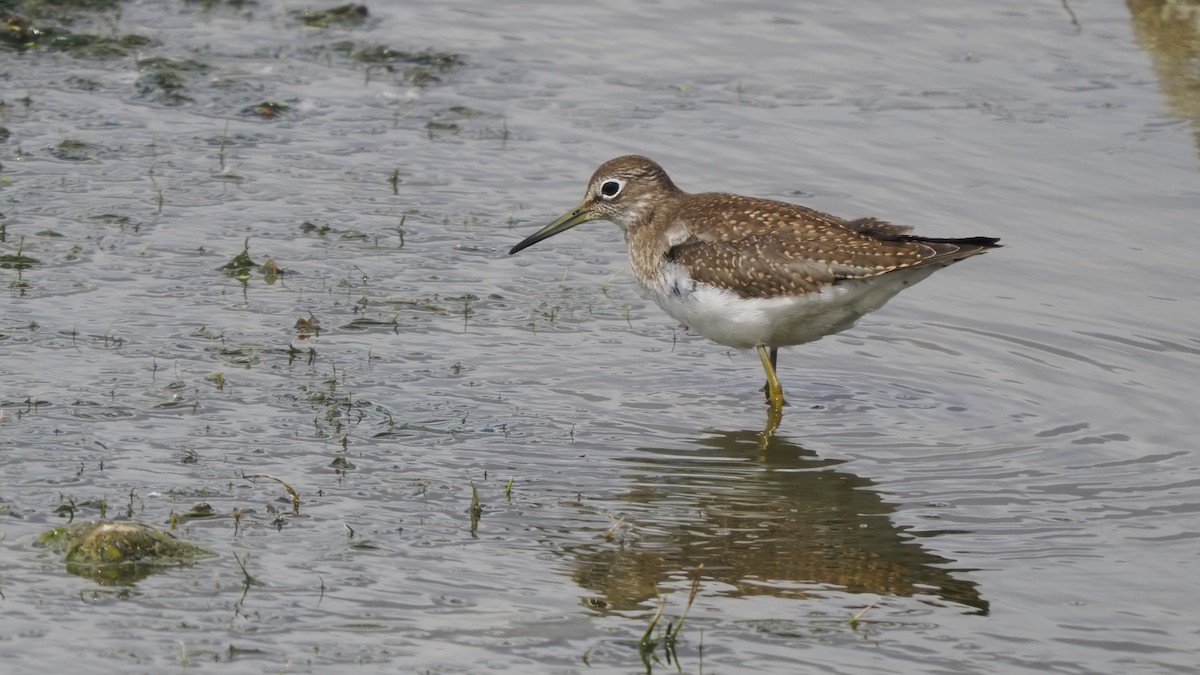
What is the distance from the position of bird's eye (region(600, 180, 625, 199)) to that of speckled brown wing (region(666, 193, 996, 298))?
72 centimetres

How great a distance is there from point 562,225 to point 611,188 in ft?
1.39

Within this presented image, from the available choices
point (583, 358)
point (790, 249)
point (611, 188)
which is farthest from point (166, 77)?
point (790, 249)

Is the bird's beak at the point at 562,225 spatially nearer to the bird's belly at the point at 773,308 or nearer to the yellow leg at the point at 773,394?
the bird's belly at the point at 773,308

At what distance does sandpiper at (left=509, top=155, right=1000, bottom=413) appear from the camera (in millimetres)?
8172

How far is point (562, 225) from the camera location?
973cm

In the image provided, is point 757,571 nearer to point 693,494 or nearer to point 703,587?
point 703,587

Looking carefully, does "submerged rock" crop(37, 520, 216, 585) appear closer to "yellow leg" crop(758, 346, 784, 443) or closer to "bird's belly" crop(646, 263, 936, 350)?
"bird's belly" crop(646, 263, 936, 350)

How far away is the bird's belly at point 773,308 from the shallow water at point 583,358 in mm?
418

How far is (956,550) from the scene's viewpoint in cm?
704

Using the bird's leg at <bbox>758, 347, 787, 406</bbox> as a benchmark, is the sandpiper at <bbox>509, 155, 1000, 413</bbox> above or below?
above

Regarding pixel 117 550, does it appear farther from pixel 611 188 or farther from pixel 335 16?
pixel 335 16

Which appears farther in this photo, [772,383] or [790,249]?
[772,383]

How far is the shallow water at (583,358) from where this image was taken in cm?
621

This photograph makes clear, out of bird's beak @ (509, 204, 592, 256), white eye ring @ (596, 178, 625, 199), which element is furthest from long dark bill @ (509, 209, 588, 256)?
white eye ring @ (596, 178, 625, 199)
